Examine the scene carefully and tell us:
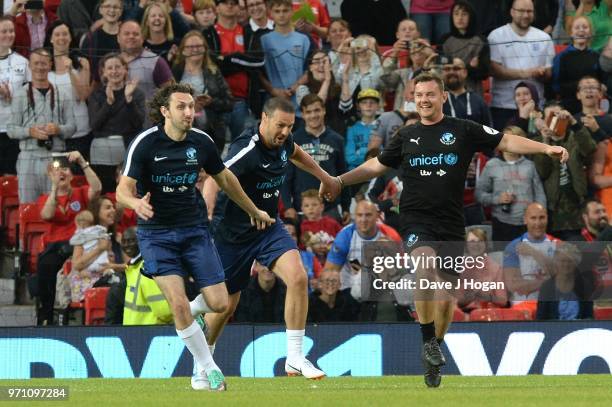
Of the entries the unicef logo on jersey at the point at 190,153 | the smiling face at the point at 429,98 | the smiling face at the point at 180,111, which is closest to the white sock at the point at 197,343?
the unicef logo on jersey at the point at 190,153

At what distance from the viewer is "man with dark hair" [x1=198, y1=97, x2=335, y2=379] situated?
1209cm

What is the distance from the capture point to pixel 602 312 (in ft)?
52.6

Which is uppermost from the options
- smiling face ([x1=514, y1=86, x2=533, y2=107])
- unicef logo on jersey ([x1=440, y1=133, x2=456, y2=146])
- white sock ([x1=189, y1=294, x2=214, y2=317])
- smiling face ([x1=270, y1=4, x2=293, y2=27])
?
smiling face ([x1=270, y1=4, x2=293, y2=27])

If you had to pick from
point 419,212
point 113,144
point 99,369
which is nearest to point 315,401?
point 419,212

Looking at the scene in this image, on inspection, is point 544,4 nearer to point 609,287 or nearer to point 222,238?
point 609,287

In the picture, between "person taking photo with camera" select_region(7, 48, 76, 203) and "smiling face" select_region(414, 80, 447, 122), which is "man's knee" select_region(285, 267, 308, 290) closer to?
"smiling face" select_region(414, 80, 447, 122)

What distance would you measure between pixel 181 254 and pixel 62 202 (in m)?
6.01

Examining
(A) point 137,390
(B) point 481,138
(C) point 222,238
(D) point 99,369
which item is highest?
(B) point 481,138

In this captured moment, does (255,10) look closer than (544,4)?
Yes

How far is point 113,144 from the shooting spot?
58.7 ft

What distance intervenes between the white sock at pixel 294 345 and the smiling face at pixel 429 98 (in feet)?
7.08

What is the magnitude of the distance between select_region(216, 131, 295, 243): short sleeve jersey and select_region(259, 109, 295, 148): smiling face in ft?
0.22

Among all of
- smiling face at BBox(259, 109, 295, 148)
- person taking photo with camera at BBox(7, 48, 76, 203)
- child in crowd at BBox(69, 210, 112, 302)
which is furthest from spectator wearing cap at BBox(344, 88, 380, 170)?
smiling face at BBox(259, 109, 295, 148)

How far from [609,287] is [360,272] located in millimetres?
2863
